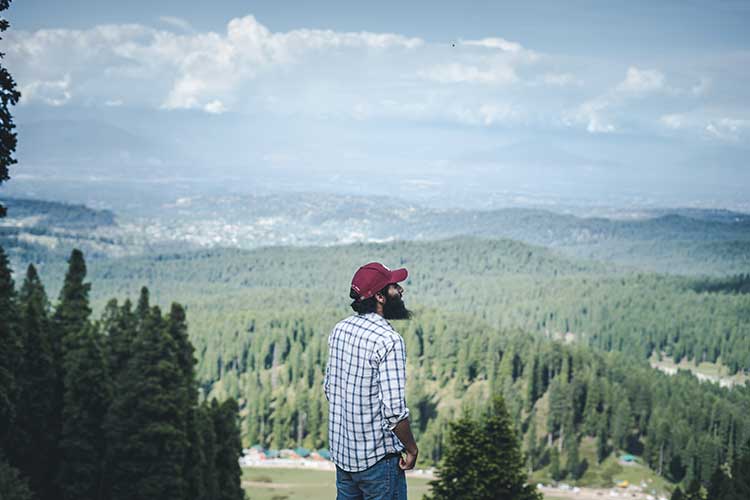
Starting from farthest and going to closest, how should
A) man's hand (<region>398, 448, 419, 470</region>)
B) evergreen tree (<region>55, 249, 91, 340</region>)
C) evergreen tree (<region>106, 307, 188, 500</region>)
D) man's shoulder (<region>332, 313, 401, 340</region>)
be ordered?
1. evergreen tree (<region>55, 249, 91, 340</region>)
2. evergreen tree (<region>106, 307, 188, 500</region>)
3. man's hand (<region>398, 448, 419, 470</region>)
4. man's shoulder (<region>332, 313, 401, 340</region>)

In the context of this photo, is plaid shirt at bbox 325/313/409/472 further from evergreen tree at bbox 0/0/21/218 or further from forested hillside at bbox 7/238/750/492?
forested hillside at bbox 7/238/750/492

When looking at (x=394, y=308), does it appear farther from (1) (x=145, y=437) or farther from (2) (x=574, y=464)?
(2) (x=574, y=464)

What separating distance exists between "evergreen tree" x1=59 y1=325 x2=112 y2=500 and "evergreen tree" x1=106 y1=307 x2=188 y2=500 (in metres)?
0.73

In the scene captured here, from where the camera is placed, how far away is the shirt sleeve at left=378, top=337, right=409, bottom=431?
285 inches

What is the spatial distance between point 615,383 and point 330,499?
6187 centimetres

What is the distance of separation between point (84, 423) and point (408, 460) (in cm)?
2600

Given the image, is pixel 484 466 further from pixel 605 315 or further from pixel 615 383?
pixel 605 315

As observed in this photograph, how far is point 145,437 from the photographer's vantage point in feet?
96.0

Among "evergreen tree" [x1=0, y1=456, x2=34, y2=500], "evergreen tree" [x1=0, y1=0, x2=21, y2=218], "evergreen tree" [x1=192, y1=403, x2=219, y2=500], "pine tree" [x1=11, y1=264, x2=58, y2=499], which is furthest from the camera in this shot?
"evergreen tree" [x1=192, y1=403, x2=219, y2=500]

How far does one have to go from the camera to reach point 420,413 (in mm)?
117250

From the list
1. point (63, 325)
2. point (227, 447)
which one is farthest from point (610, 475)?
point (63, 325)

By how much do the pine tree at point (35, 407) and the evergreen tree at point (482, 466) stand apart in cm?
1661

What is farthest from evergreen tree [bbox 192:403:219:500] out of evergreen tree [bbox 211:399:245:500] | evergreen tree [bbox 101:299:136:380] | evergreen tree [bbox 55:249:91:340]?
evergreen tree [bbox 55:249:91:340]

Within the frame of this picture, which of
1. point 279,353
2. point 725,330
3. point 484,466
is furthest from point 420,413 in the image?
point 484,466
